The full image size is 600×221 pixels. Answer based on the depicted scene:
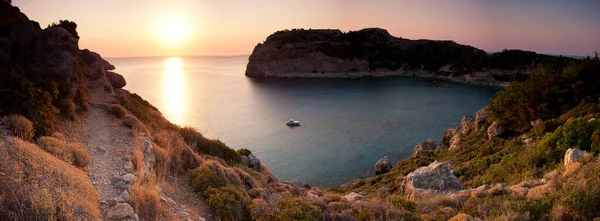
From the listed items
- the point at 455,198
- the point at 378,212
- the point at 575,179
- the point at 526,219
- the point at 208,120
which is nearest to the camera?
the point at 526,219

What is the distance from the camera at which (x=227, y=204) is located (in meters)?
9.51

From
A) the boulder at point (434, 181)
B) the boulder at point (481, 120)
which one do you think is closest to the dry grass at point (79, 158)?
the boulder at point (434, 181)

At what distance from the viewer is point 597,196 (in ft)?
27.3

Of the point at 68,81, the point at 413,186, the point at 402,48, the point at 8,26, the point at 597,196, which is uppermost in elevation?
the point at 402,48

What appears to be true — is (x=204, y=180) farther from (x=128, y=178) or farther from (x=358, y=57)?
(x=358, y=57)

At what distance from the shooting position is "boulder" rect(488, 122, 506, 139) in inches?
1041

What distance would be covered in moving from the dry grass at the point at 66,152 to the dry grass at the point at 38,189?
1.46 meters

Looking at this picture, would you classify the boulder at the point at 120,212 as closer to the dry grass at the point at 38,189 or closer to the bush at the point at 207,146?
the dry grass at the point at 38,189

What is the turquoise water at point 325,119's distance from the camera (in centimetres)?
3797

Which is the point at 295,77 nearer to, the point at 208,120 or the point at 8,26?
the point at 208,120

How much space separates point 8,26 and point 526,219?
2116cm

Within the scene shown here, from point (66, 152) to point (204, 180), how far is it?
3.86 metres

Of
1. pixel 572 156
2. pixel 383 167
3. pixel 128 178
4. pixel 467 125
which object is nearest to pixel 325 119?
pixel 383 167

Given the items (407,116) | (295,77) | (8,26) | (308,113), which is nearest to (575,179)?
(8,26)
